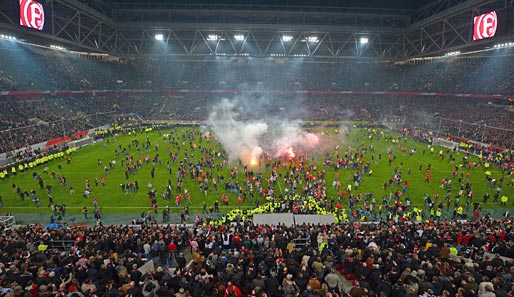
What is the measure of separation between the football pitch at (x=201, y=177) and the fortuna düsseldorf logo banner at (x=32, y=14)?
1405 centimetres

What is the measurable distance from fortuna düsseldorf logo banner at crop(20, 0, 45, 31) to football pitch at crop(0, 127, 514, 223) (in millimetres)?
14054

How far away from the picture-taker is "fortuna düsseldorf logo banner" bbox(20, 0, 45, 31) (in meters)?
29.3

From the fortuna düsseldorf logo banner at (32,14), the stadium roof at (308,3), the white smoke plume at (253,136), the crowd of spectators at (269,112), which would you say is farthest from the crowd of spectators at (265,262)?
the stadium roof at (308,3)

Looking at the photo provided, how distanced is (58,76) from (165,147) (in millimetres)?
29024

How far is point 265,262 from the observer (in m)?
10.0

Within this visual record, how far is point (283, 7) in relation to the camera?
5419 centimetres

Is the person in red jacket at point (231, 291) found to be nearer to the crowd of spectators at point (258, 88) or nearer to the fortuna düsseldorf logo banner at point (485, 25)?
the crowd of spectators at point (258, 88)

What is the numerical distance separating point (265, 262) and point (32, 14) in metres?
35.5

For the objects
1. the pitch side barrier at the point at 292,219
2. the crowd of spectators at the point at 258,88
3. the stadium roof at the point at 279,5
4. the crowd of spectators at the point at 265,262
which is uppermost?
the stadium roof at the point at 279,5

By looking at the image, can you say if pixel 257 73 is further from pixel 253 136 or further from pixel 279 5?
pixel 253 136

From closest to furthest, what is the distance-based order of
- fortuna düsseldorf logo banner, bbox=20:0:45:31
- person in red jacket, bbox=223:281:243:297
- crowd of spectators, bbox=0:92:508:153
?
person in red jacket, bbox=223:281:243:297 → fortuna düsseldorf logo banner, bbox=20:0:45:31 → crowd of spectators, bbox=0:92:508:153

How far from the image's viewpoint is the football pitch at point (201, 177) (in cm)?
2275

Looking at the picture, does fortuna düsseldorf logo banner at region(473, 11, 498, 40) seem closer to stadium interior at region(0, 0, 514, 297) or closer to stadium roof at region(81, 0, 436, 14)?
stadium interior at region(0, 0, 514, 297)

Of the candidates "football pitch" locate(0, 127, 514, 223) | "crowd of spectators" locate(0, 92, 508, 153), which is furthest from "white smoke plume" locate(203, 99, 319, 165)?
"crowd of spectators" locate(0, 92, 508, 153)
